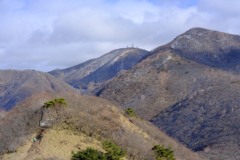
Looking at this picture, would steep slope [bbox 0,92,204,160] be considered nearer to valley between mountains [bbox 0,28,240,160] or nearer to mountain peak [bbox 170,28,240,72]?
valley between mountains [bbox 0,28,240,160]

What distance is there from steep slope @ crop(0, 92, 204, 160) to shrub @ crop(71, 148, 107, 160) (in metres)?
0.91

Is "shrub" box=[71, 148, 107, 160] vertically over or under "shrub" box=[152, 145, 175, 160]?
over

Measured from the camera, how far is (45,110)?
39094mm

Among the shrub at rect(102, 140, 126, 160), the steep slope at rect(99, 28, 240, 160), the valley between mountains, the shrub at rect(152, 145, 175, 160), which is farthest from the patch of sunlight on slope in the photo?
the steep slope at rect(99, 28, 240, 160)

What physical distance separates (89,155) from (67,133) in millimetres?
5121

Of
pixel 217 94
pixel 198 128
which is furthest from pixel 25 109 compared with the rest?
pixel 217 94

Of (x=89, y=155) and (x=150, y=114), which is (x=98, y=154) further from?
(x=150, y=114)

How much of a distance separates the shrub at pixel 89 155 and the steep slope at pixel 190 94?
51.7 m

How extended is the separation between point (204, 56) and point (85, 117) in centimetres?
15188

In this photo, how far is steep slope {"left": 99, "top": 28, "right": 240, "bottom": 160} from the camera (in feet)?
330

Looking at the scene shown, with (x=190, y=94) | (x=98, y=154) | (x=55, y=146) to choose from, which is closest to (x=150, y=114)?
(x=190, y=94)

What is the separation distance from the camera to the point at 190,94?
137375 millimetres

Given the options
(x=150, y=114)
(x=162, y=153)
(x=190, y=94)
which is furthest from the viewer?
(x=190, y=94)

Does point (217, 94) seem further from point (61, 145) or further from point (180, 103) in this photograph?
point (61, 145)
